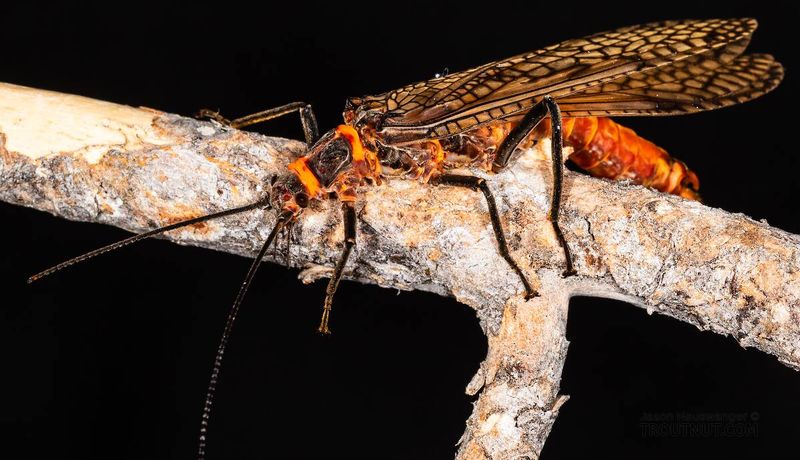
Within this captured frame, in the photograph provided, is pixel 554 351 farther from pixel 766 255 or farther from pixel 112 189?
pixel 112 189

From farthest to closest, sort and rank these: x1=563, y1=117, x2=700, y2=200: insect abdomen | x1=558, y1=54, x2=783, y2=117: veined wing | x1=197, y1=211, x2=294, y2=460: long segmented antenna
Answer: x1=563, y1=117, x2=700, y2=200: insect abdomen → x1=558, y1=54, x2=783, y2=117: veined wing → x1=197, y1=211, x2=294, y2=460: long segmented antenna

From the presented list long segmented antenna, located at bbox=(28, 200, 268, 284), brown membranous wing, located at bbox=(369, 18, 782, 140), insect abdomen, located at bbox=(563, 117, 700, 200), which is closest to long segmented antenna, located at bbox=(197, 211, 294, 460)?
long segmented antenna, located at bbox=(28, 200, 268, 284)

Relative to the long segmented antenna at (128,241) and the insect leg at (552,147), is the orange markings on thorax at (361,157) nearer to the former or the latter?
the long segmented antenna at (128,241)

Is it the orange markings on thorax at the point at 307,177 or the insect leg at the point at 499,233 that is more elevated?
the orange markings on thorax at the point at 307,177

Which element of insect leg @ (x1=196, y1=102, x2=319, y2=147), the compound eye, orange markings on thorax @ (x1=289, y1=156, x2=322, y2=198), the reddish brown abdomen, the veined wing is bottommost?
the reddish brown abdomen

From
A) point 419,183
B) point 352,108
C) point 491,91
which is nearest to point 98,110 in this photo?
point 352,108

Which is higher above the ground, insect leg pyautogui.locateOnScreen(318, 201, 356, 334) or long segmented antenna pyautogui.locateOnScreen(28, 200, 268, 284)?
long segmented antenna pyautogui.locateOnScreen(28, 200, 268, 284)

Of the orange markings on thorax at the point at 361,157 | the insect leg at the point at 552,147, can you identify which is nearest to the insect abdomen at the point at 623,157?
the insect leg at the point at 552,147

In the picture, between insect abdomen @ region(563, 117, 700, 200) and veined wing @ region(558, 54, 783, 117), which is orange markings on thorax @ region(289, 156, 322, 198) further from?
insect abdomen @ region(563, 117, 700, 200)
